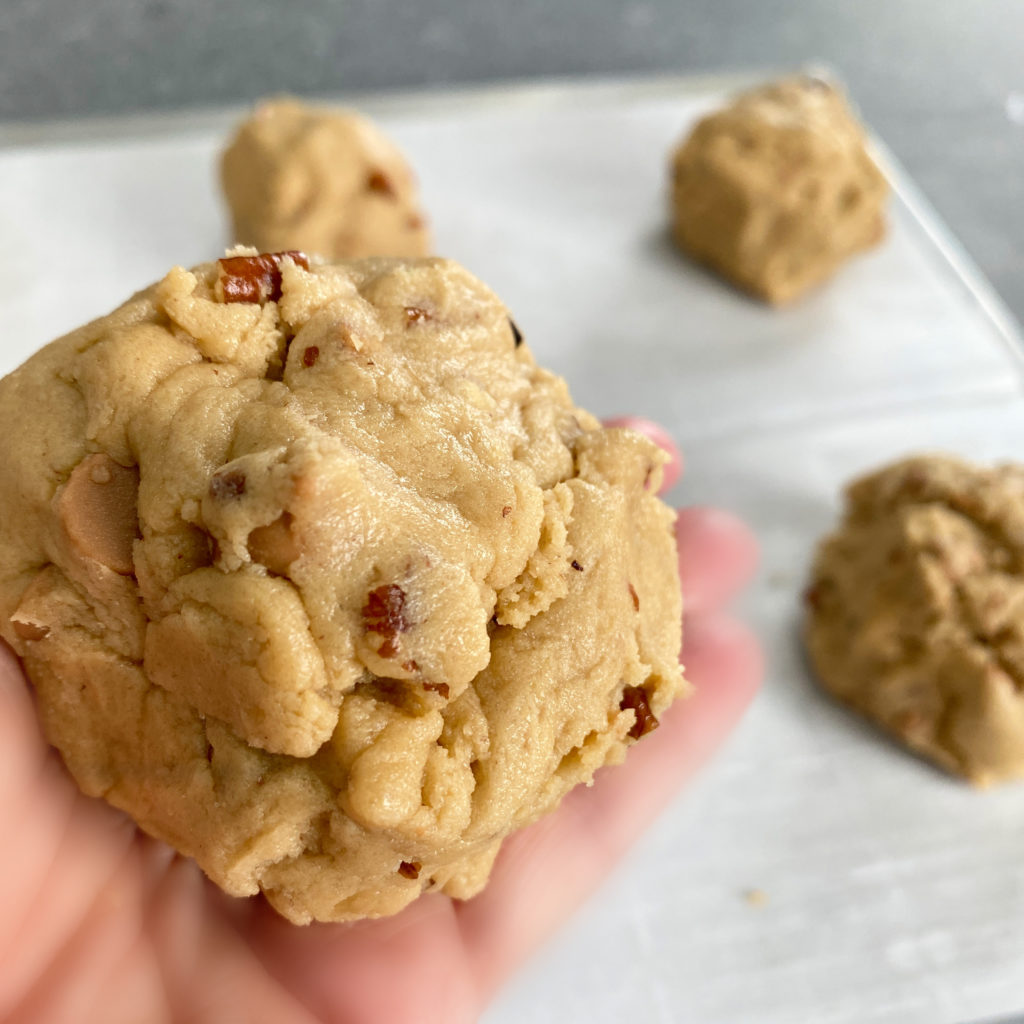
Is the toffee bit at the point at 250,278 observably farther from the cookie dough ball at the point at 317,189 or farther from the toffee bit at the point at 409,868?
the cookie dough ball at the point at 317,189

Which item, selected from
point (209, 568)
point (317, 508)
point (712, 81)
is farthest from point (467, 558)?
point (712, 81)

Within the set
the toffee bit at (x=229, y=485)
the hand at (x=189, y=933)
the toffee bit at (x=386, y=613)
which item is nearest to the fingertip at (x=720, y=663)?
the hand at (x=189, y=933)

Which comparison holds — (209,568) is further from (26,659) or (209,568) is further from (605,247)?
(605,247)

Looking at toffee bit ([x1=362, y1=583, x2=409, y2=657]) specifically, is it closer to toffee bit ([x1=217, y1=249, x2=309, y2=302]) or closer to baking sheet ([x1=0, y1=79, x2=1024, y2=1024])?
toffee bit ([x1=217, y1=249, x2=309, y2=302])

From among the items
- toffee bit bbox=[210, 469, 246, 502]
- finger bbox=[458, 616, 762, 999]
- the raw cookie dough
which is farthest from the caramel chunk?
finger bbox=[458, 616, 762, 999]

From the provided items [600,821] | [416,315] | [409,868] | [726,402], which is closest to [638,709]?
[409,868]
